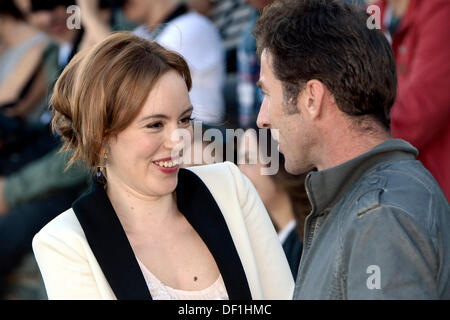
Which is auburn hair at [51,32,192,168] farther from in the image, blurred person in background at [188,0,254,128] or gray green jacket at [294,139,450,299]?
blurred person in background at [188,0,254,128]

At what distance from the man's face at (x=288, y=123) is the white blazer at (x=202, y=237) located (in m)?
0.41

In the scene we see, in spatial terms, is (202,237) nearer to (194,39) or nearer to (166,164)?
(166,164)

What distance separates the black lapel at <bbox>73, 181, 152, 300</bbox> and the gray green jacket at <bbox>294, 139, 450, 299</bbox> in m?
0.58

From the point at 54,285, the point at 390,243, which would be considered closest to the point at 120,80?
the point at 54,285

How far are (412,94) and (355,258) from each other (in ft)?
5.92

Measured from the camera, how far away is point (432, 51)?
3.28 m

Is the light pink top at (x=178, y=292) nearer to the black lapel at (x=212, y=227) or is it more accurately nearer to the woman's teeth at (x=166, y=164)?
the black lapel at (x=212, y=227)

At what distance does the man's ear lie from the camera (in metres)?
2.03

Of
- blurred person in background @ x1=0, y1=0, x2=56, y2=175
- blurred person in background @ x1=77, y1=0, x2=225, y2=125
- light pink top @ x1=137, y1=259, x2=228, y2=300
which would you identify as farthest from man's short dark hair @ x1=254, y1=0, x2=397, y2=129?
blurred person in background @ x1=0, y1=0, x2=56, y2=175

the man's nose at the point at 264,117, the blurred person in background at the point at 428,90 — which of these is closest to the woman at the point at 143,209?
the man's nose at the point at 264,117

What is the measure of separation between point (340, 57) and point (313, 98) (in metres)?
0.14
